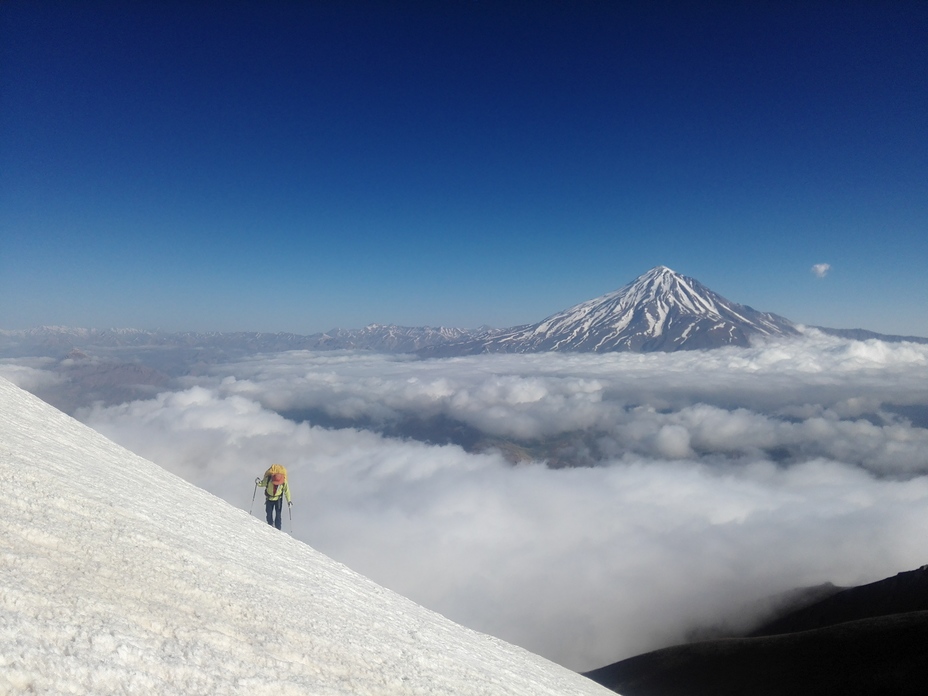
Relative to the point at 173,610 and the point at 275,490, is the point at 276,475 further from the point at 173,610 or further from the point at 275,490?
the point at 173,610

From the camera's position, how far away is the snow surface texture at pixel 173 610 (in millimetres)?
4395

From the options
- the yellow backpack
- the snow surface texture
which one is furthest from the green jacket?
the snow surface texture

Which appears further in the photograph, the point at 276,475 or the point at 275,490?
the point at 276,475

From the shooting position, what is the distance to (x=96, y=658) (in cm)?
423

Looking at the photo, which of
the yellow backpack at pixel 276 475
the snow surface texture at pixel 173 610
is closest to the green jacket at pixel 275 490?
the yellow backpack at pixel 276 475

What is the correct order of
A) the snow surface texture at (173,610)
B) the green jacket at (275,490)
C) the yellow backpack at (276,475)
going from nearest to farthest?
1. the snow surface texture at (173,610)
2. the green jacket at (275,490)
3. the yellow backpack at (276,475)

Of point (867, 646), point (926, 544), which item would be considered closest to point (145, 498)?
point (867, 646)

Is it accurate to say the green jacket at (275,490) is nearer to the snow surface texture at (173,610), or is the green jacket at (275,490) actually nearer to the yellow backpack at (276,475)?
the yellow backpack at (276,475)

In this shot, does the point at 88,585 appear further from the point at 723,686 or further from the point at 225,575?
the point at 723,686

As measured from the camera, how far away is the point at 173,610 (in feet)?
18.9

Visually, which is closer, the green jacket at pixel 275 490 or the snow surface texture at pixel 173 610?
the snow surface texture at pixel 173 610

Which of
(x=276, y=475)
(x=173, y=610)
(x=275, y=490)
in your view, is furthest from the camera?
(x=276, y=475)

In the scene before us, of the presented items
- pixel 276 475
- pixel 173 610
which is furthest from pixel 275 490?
pixel 173 610

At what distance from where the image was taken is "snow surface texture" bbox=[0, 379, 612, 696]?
4.39m
